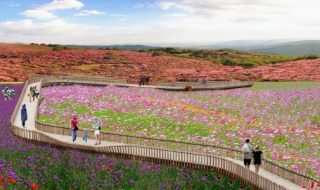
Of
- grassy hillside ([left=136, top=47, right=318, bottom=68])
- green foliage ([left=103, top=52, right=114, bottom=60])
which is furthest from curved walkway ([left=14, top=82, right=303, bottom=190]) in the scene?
grassy hillside ([left=136, top=47, right=318, bottom=68])

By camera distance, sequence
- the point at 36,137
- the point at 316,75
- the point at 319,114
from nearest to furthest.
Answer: the point at 36,137
the point at 319,114
the point at 316,75

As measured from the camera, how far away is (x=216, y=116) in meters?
40.6

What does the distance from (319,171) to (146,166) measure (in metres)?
9.76

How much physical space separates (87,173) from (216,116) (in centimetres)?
1971

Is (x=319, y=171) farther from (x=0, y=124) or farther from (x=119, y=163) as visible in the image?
(x=0, y=124)

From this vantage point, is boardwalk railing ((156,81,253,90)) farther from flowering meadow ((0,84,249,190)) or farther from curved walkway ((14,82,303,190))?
flowering meadow ((0,84,249,190))

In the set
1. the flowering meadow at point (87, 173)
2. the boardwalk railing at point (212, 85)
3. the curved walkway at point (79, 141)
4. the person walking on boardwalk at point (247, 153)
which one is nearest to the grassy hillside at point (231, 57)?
the boardwalk railing at point (212, 85)

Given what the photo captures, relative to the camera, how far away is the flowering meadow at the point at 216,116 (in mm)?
31234

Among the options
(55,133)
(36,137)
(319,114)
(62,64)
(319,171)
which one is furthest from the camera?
(62,64)

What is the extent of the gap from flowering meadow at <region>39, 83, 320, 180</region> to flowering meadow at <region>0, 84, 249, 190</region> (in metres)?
5.91

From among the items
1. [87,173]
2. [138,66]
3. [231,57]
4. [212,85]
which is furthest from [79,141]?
[231,57]

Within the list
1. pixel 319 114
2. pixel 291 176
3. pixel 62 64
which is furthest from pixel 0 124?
pixel 62 64

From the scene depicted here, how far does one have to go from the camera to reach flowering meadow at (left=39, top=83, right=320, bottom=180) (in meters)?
31.2

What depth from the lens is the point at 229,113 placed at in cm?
4322
